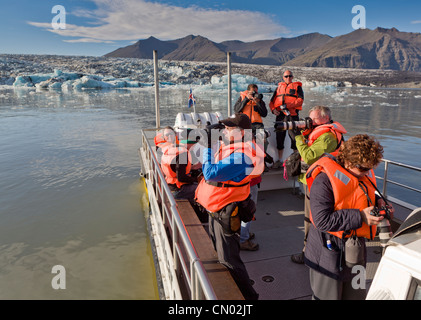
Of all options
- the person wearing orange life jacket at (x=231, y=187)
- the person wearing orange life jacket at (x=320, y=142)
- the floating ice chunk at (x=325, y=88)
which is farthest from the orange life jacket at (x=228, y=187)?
the floating ice chunk at (x=325, y=88)

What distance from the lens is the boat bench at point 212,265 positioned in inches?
89.7

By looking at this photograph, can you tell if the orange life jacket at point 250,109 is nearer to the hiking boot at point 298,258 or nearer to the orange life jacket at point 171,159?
the orange life jacket at point 171,159

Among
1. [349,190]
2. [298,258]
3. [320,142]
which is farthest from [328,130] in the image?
[298,258]

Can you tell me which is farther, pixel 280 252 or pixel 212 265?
pixel 280 252

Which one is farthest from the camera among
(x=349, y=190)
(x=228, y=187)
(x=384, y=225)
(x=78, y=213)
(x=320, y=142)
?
(x=78, y=213)

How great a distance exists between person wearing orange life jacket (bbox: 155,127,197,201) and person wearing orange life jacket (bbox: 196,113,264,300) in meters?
1.48

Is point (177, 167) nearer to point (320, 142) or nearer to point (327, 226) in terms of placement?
point (320, 142)

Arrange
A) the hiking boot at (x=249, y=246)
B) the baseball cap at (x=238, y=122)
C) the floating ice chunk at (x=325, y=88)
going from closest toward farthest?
the baseball cap at (x=238, y=122) → the hiking boot at (x=249, y=246) → the floating ice chunk at (x=325, y=88)

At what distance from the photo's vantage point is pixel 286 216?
484cm

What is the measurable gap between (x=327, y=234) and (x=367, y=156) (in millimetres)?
582

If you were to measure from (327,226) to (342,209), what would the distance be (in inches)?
5.6

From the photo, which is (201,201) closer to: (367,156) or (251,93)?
(367,156)

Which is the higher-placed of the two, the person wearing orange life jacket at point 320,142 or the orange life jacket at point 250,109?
the orange life jacket at point 250,109

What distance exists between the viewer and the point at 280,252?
3838 millimetres
